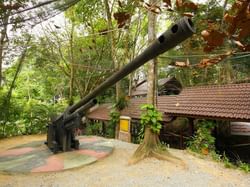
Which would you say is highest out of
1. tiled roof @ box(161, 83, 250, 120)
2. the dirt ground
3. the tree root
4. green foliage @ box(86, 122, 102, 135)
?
tiled roof @ box(161, 83, 250, 120)

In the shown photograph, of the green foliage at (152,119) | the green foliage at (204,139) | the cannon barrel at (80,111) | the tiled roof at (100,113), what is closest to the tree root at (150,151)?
the green foliage at (152,119)

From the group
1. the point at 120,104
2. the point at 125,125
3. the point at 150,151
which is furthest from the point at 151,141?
the point at 120,104

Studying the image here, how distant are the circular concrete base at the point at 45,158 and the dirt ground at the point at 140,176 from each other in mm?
249

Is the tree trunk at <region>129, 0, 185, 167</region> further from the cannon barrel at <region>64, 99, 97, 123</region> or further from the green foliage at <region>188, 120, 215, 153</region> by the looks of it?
the cannon barrel at <region>64, 99, 97, 123</region>

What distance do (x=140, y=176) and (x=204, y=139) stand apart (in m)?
3.17

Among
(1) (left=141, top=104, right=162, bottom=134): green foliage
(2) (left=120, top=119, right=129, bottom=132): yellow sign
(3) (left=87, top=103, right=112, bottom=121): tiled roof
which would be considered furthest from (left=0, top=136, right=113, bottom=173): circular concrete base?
(3) (left=87, top=103, right=112, bottom=121): tiled roof

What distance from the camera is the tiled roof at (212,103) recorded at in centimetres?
734

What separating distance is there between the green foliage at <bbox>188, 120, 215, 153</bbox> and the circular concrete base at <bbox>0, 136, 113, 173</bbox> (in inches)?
109

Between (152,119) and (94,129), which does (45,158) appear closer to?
(152,119)

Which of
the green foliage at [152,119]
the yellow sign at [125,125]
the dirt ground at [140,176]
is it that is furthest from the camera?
the yellow sign at [125,125]

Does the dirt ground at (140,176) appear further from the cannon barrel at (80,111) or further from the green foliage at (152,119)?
the cannon barrel at (80,111)

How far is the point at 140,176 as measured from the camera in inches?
205

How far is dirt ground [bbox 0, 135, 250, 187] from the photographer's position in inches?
193

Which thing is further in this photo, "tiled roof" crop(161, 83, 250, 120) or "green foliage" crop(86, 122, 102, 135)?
"green foliage" crop(86, 122, 102, 135)
